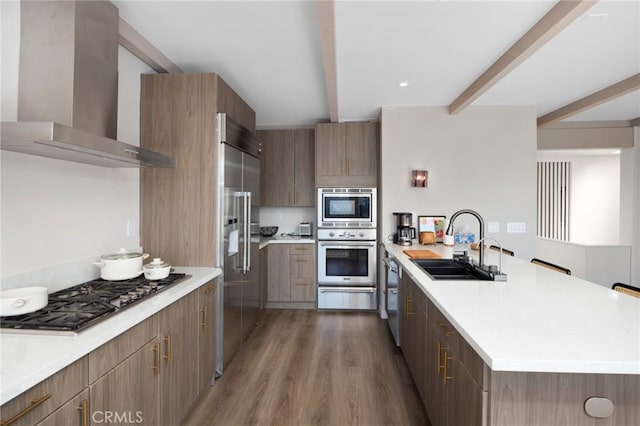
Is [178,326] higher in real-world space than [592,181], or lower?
lower

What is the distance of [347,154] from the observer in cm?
403

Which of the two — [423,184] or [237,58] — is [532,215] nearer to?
[423,184]

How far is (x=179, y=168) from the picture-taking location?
2.41 meters

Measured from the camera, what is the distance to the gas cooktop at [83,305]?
1.14 meters

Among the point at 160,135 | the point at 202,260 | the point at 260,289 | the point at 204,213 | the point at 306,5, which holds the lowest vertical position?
the point at 260,289

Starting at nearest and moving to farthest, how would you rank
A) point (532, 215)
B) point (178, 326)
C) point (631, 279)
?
1. point (178, 326)
2. point (532, 215)
3. point (631, 279)

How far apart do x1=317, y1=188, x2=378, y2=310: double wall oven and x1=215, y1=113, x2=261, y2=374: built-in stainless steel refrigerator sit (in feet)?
3.17

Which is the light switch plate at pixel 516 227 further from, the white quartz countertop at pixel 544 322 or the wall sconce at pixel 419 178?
the white quartz countertop at pixel 544 322

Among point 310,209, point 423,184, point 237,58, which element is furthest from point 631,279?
point 237,58

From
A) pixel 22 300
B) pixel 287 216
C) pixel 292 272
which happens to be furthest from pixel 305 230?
pixel 22 300

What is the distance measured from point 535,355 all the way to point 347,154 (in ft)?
11.0

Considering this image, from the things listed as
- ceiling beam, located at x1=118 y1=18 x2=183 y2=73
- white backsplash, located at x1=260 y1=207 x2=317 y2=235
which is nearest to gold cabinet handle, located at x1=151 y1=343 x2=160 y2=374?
ceiling beam, located at x1=118 y1=18 x2=183 y2=73

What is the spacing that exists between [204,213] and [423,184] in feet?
8.26

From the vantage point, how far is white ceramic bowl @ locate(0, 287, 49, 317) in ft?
3.98
